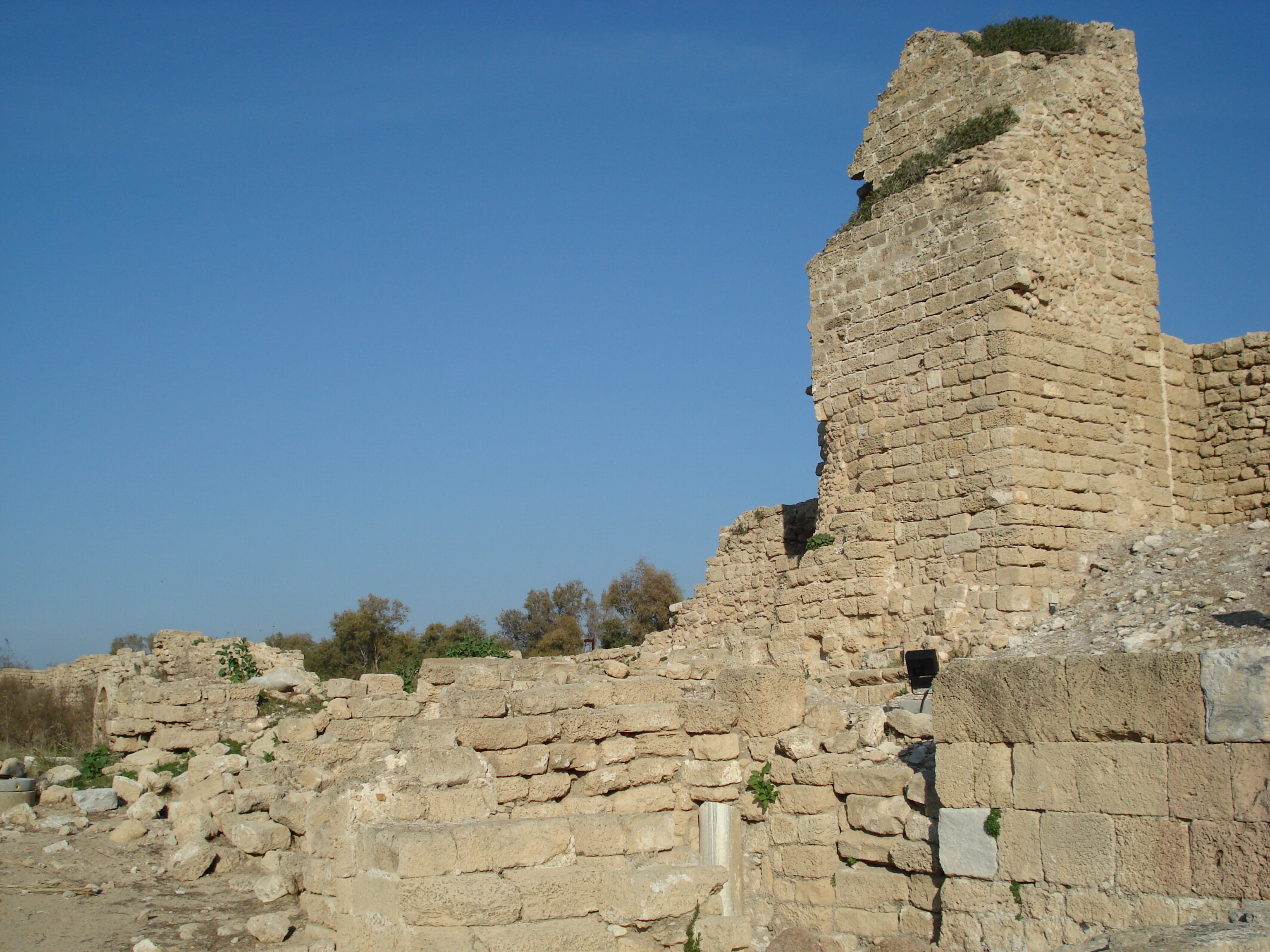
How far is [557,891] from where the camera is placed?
5.63m

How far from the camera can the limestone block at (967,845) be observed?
543 cm

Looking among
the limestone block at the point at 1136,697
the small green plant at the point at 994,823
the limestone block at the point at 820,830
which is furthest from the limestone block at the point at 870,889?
the limestone block at the point at 1136,697

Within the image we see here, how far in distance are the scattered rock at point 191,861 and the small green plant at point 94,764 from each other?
8.89 ft

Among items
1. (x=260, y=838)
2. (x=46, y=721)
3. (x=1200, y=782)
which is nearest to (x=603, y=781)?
(x=1200, y=782)

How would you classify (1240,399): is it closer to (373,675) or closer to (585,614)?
(373,675)

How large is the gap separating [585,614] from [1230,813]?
29628 millimetres

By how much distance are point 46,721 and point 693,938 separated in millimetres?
11919

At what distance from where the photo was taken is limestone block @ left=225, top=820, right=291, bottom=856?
28.3 ft

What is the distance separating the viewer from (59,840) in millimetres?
8961

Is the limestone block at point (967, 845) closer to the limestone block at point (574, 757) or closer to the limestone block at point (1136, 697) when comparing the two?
the limestone block at point (1136, 697)

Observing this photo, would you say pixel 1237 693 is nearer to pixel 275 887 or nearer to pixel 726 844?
pixel 726 844

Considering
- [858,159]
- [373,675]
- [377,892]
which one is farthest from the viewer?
[858,159]

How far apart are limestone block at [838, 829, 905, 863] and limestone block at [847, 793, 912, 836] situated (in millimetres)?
31

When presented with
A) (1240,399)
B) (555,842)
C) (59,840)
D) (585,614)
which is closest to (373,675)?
(59,840)
